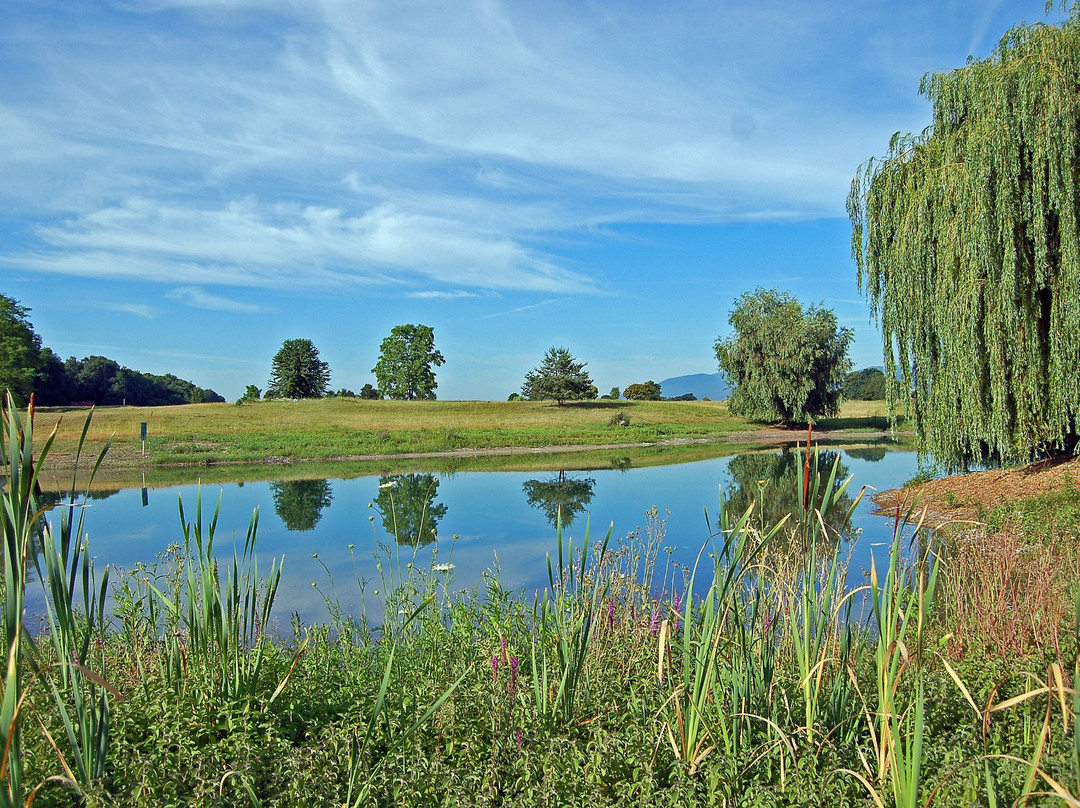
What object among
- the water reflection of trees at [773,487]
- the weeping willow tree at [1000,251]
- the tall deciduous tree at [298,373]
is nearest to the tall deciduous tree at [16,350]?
the tall deciduous tree at [298,373]

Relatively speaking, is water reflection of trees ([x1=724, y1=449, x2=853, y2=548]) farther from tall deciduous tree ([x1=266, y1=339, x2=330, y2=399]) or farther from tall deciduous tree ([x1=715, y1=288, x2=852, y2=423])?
tall deciduous tree ([x1=266, y1=339, x2=330, y2=399])

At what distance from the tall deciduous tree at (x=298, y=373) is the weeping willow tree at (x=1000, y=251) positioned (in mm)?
62214

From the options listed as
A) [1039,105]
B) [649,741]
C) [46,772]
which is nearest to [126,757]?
[46,772]

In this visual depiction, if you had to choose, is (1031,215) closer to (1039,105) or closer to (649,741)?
(1039,105)

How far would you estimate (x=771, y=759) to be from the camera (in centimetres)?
282

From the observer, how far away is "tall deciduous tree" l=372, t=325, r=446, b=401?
65312mm

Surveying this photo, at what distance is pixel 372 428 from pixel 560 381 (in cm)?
2240

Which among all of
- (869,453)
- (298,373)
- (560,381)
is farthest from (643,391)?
(869,453)

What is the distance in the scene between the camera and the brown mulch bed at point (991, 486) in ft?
38.7

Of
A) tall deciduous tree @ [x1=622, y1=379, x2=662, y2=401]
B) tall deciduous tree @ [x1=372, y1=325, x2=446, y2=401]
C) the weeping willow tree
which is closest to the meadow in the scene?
the weeping willow tree

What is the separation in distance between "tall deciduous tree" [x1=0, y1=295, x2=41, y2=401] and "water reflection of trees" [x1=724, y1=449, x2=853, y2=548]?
121 ft

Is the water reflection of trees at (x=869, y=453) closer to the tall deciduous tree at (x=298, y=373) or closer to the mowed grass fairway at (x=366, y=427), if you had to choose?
the mowed grass fairway at (x=366, y=427)

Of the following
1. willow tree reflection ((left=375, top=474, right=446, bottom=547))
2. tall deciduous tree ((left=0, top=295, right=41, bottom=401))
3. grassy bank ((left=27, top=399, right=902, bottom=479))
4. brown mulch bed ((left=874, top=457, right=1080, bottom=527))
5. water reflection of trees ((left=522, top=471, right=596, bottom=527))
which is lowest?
water reflection of trees ((left=522, top=471, right=596, bottom=527))

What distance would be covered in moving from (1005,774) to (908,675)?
98 cm
